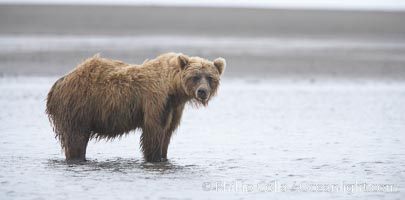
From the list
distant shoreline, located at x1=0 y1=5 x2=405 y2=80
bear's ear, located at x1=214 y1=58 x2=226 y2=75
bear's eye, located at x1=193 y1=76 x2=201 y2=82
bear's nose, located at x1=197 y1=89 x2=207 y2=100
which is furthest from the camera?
distant shoreline, located at x1=0 y1=5 x2=405 y2=80

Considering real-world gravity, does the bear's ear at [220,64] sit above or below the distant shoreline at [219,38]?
below

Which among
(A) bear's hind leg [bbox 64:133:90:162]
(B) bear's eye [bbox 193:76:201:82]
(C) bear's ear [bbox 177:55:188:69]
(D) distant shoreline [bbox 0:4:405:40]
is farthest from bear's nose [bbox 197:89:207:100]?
(D) distant shoreline [bbox 0:4:405:40]

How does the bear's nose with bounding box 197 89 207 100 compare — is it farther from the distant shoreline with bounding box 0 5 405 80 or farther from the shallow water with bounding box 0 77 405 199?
the distant shoreline with bounding box 0 5 405 80

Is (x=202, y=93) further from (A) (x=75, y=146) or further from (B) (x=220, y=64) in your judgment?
(A) (x=75, y=146)

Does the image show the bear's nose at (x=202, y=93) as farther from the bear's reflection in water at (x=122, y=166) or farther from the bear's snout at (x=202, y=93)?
the bear's reflection in water at (x=122, y=166)

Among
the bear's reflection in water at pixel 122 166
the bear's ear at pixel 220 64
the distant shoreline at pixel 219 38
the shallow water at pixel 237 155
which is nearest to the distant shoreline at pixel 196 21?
the distant shoreline at pixel 219 38

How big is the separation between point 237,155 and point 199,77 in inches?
53.6

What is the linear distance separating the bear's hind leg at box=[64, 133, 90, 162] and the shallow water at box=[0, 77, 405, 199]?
15 cm

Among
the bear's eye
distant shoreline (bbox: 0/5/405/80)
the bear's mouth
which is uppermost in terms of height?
distant shoreline (bbox: 0/5/405/80)

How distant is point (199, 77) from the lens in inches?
326

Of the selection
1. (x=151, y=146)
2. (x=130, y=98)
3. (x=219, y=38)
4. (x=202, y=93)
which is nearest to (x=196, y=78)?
(x=202, y=93)

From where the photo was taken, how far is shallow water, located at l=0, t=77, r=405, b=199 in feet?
24.3

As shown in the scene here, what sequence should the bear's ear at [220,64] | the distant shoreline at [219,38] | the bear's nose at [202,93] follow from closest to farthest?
the bear's nose at [202,93] → the bear's ear at [220,64] → the distant shoreline at [219,38]

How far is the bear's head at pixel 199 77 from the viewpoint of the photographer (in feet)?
26.9
